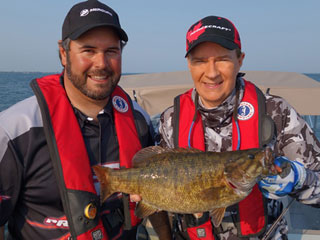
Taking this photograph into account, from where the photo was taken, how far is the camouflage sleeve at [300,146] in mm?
2827

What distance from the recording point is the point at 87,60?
3.08m

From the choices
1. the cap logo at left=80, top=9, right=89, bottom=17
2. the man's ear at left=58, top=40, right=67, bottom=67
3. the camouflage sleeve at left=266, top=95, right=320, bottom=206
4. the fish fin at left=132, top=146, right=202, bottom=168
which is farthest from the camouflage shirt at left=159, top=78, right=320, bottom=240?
the cap logo at left=80, top=9, right=89, bottom=17

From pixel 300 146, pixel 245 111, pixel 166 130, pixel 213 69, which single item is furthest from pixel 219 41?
pixel 300 146

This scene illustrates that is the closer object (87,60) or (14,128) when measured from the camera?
(14,128)

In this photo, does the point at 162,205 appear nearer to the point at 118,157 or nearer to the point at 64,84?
the point at 118,157

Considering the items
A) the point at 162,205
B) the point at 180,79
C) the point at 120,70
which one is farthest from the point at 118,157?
the point at 180,79

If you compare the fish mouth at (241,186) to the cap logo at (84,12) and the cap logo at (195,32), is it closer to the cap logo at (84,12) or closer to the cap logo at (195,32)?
the cap logo at (195,32)

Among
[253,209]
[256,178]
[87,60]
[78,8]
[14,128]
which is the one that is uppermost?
[78,8]

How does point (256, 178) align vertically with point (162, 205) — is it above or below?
above

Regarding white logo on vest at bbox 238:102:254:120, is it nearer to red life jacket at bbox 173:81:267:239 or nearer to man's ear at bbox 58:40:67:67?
red life jacket at bbox 173:81:267:239

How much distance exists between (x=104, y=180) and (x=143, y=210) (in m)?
0.57

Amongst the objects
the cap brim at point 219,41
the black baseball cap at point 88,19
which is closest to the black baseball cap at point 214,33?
the cap brim at point 219,41

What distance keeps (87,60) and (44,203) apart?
1618 millimetres

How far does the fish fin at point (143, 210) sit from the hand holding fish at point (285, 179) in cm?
122
